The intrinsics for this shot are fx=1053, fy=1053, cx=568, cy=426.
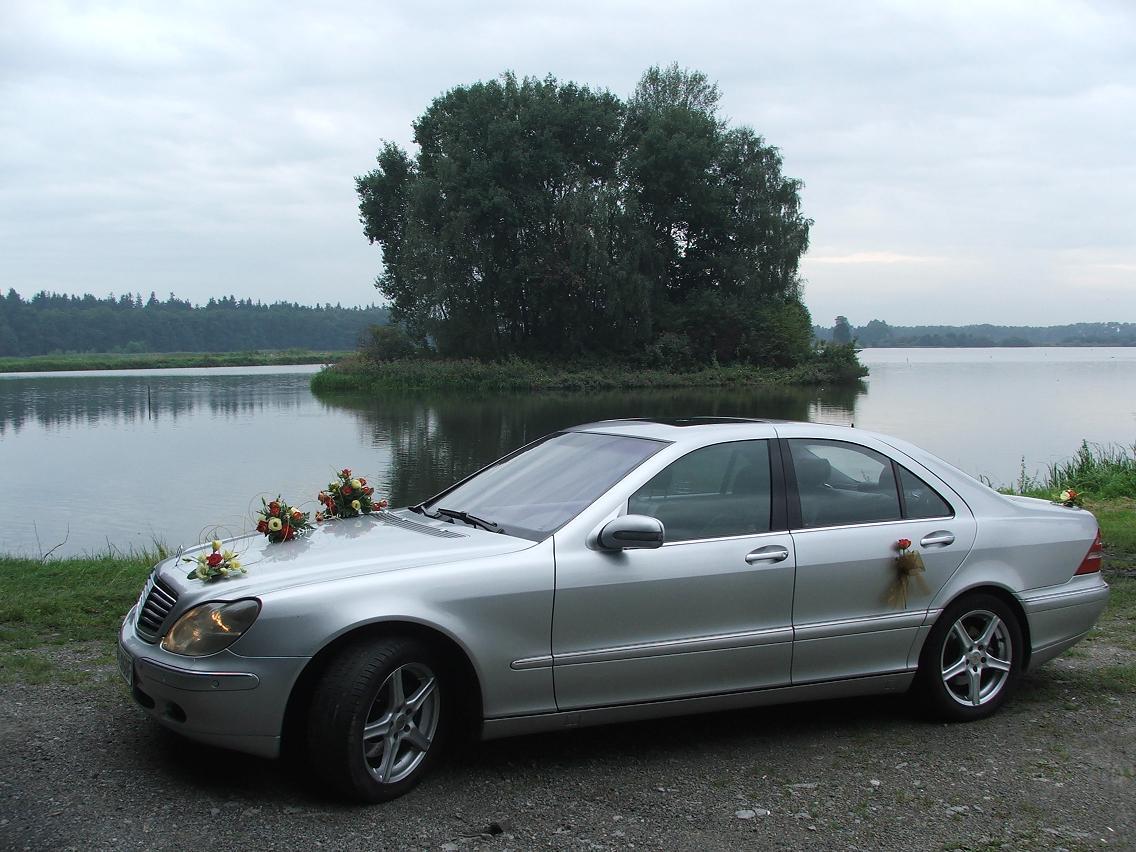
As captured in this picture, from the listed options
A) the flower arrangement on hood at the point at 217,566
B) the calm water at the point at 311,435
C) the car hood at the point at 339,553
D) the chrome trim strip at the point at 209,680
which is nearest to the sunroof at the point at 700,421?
the car hood at the point at 339,553

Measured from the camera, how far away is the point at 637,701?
15.3ft

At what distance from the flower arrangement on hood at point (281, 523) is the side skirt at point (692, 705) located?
133cm

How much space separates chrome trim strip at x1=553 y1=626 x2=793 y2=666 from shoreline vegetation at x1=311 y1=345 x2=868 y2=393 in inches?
2004

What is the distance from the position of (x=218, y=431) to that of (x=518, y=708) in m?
30.4

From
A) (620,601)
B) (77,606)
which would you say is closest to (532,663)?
(620,601)

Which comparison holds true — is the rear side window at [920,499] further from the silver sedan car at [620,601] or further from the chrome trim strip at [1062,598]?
the chrome trim strip at [1062,598]

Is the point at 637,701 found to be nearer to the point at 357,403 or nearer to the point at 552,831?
the point at 552,831

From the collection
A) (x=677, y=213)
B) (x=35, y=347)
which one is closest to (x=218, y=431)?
(x=677, y=213)

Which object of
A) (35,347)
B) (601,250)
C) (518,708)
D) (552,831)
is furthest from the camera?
(35,347)

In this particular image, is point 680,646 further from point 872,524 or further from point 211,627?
point 211,627

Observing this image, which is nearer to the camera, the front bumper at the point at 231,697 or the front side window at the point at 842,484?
the front bumper at the point at 231,697

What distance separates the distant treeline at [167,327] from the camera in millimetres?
137000

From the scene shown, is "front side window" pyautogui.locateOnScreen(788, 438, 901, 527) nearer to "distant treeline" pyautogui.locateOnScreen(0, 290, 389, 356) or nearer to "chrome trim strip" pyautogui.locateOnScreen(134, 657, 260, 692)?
"chrome trim strip" pyautogui.locateOnScreen(134, 657, 260, 692)

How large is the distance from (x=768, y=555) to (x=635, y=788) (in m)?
1.24
